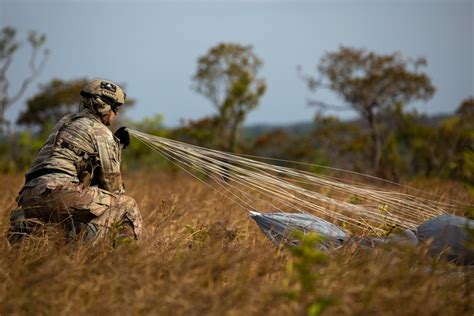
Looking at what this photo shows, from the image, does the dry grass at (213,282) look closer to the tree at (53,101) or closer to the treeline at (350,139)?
the treeline at (350,139)

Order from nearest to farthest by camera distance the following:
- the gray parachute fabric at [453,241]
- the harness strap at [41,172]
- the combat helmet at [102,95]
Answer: the gray parachute fabric at [453,241], the harness strap at [41,172], the combat helmet at [102,95]

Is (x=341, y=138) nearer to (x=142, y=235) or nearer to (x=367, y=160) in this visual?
(x=367, y=160)

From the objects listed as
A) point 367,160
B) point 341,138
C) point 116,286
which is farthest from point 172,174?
point 341,138

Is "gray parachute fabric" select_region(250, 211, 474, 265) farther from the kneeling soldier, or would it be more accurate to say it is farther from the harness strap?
the harness strap

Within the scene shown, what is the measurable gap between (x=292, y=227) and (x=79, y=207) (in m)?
1.35

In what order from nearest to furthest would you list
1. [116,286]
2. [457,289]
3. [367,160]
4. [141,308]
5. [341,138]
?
[141,308], [116,286], [457,289], [367,160], [341,138]

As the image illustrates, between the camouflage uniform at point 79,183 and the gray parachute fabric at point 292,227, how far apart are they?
0.83 meters

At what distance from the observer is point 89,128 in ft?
12.5

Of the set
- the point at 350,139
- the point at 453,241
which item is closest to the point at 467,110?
the point at 350,139

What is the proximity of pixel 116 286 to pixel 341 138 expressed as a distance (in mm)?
22014

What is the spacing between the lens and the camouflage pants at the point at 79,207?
3.59m

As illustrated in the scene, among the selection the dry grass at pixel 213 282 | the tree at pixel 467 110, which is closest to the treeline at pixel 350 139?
the tree at pixel 467 110

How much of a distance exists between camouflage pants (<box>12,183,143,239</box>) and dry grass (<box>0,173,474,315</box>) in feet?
0.76

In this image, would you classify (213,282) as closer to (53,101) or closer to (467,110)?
(467,110)
